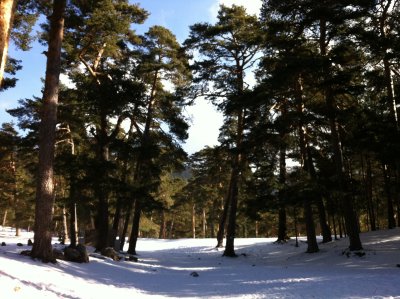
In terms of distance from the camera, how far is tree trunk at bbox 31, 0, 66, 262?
37.6 feet

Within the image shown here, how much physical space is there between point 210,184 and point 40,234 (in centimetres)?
3426

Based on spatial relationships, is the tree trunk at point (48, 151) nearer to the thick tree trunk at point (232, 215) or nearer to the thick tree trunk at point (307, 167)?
the thick tree trunk at point (307, 167)

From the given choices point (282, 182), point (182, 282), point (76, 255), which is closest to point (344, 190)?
point (282, 182)

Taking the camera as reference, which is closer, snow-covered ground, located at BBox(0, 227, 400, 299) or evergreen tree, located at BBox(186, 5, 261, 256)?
snow-covered ground, located at BBox(0, 227, 400, 299)

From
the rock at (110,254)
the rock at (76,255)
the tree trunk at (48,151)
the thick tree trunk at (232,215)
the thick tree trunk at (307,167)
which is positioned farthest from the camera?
the thick tree trunk at (232,215)

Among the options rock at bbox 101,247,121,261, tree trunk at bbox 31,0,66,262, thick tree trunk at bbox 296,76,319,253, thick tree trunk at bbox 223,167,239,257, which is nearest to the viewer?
tree trunk at bbox 31,0,66,262

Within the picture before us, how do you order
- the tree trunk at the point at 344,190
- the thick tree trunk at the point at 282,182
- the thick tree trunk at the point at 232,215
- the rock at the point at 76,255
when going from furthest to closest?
the thick tree trunk at the point at 232,215, the thick tree trunk at the point at 282,182, the tree trunk at the point at 344,190, the rock at the point at 76,255

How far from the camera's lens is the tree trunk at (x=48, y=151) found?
11.5m

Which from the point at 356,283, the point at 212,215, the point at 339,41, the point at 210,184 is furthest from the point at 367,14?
the point at 212,215

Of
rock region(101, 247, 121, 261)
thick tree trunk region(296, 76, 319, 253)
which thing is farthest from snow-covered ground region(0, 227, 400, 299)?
thick tree trunk region(296, 76, 319, 253)

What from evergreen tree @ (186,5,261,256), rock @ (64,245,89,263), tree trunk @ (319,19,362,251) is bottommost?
rock @ (64,245,89,263)

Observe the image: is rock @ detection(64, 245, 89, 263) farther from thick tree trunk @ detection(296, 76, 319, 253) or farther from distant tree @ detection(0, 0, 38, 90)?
thick tree trunk @ detection(296, 76, 319, 253)

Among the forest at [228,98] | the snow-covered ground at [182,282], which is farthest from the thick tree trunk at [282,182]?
the snow-covered ground at [182,282]

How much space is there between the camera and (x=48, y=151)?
39.1ft
